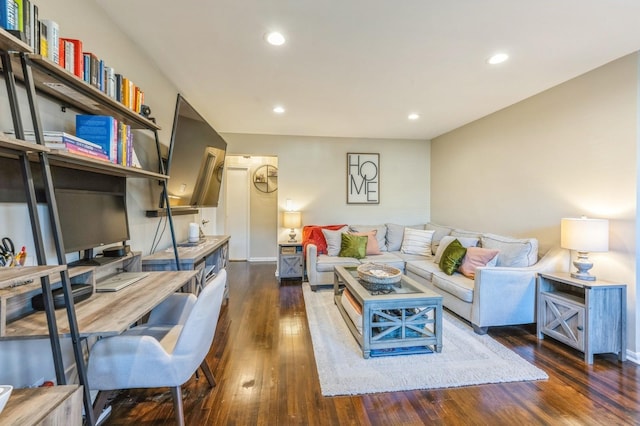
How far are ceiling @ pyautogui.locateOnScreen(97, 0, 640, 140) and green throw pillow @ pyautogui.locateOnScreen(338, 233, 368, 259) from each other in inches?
74.1

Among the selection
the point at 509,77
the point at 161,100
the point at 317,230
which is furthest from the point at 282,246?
the point at 509,77

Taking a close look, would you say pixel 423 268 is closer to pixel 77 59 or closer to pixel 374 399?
pixel 374 399

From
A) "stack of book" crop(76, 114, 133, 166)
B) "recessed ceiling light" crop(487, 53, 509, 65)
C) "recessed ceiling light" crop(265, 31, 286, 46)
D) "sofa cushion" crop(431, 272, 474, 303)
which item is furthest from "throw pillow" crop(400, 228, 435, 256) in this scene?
"stack of book" crop(76, 114, 133, 166)

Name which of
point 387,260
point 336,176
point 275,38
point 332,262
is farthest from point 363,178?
point 275,38

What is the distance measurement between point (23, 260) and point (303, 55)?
2176mm

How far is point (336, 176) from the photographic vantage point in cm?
508

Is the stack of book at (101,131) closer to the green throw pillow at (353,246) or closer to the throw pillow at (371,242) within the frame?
the green throw pillow at (353,246)

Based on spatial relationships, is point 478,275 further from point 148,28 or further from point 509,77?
point 148,28

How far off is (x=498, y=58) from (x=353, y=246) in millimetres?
2786

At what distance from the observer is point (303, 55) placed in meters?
2.30

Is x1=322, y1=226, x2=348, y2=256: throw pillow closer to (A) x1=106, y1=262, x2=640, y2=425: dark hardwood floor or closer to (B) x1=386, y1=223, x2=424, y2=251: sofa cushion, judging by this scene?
(B) x1=386, y1=223, x2=424, y2=251: sofa cushion

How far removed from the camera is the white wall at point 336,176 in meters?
4.92

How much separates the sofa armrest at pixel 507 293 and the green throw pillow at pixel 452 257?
513 millimetres

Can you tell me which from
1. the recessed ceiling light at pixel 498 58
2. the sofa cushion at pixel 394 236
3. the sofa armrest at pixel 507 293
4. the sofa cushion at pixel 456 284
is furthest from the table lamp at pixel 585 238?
the sofa cushion at pixel 394 236
